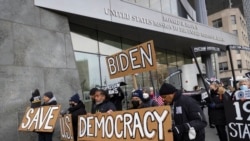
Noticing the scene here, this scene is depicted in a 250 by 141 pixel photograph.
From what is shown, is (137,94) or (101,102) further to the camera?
(137,94)

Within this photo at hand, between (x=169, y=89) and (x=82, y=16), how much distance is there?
9.19 metres

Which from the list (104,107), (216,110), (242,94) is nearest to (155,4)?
(216,110)

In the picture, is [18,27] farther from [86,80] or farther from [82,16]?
[86,80]

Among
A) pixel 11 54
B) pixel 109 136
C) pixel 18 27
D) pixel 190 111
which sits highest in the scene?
pixel 18 27

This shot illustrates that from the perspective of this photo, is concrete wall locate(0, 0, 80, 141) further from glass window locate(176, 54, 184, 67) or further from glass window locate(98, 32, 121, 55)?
glass window locate(176, 54, 184, 67)

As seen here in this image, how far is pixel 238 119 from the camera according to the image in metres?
5.57

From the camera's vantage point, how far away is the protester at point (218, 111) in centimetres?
812

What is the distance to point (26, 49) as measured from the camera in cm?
1037

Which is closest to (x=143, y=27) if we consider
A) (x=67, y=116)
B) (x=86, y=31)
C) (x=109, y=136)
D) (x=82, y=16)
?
(x=86, y=31)

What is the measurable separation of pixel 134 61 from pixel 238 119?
2.65 m

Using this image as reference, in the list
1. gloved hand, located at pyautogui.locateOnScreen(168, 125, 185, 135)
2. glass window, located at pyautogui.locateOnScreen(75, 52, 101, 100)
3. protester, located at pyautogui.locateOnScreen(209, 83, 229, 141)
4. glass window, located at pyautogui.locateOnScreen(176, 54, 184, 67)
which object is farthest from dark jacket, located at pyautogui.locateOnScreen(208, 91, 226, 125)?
glass window, located at pyautogui.locateOnScreen(176, 54, 184, 67)

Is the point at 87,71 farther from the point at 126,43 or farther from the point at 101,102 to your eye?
the point at 101,102

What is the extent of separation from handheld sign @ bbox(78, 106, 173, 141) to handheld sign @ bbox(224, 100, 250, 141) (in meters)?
1.61

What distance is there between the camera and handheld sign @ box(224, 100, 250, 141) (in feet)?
17.9
